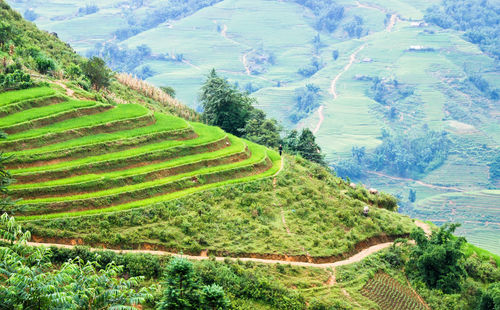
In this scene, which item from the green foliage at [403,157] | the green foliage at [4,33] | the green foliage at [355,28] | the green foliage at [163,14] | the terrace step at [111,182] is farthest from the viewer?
the green foliage at [163,14]

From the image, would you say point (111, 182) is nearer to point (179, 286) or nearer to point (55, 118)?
point (55, 118)

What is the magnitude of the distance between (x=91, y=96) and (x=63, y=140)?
21.5ft

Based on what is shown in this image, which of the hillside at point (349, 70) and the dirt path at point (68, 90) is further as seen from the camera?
Result: the hillside at point (349, 70)

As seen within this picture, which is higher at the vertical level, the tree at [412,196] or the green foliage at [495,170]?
the green foliage at [495,170]

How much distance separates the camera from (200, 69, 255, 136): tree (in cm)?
3841

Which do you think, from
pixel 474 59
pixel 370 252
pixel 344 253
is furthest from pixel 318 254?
pixel 474 59

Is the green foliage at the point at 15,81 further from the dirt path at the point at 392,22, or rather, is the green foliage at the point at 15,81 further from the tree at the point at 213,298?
the dirt path at the point at 392,22

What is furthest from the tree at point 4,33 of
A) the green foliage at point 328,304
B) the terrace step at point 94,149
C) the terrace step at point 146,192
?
the green foliage at point 328,304

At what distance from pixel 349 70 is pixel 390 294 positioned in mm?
101444

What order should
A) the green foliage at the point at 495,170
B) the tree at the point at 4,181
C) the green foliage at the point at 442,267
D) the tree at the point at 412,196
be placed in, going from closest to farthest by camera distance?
the tree at the point at 4,181 < the green foliage at the point at 442,267 < the tree at the point at 412,196 < the green foliage at the point at 495,170

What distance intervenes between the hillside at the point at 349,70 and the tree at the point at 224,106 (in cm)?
3661

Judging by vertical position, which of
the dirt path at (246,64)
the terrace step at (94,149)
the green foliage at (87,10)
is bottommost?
the dirt path at (246,64)

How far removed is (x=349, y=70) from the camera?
11575 centimetres

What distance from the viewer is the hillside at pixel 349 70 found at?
254ft
